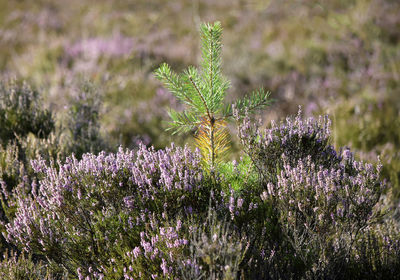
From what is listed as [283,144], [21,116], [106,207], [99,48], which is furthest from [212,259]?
[99,48]

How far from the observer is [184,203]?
7.54ft

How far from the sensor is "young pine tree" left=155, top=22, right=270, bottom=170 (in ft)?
7.85

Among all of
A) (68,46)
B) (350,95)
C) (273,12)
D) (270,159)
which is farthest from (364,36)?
(270,159)

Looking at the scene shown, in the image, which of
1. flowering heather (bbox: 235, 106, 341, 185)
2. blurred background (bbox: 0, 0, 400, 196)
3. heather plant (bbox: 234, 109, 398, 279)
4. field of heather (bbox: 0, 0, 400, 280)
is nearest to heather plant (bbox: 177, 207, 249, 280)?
field of heather (bbox: 0, 0, 400, 280)

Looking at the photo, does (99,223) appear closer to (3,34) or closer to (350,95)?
(350,95)

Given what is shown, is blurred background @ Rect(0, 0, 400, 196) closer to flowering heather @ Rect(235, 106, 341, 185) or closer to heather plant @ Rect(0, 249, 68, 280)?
flowering heather @ Rect(235, 106, 341, 185)

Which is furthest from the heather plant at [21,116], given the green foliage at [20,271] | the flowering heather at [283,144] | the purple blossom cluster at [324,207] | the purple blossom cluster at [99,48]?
the purple blossom cluster at [99,48]

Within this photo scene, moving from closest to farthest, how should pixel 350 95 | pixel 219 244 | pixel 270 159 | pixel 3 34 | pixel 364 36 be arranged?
pixel 219 244
pixel 270 159
pixel 350 95
pixel 364 36
pixel 3 34

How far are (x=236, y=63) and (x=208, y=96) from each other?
22.5 ft

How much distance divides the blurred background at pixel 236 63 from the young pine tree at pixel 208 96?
5.21 ft

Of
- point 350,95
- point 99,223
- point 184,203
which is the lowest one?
point 99,223

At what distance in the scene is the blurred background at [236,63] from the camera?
203 inches

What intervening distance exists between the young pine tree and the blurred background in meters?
1.59

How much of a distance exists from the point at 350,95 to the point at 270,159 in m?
5.96
